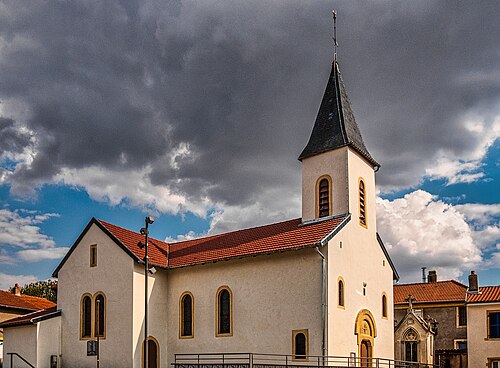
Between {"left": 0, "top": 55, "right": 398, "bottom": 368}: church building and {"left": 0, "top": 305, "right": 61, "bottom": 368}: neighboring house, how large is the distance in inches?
16.4

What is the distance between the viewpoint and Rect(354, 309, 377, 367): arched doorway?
2855cm

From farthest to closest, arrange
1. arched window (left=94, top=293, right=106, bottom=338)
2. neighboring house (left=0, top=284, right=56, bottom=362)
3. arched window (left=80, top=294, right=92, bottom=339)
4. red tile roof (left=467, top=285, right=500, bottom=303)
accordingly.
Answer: neighboring house (left=0, top=284, right=56, bottom=362)
red tile roof (left=467, top=285, right=500, bottom=303)
arched window (left=80, top=294, right=92, bottom=339)
arched window (left=94, top=293, right=106, bottom=338)

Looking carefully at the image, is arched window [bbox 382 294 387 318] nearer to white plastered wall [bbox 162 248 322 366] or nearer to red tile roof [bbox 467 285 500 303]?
white plastered wall [bbox 162 248 322 366]

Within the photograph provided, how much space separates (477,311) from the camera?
38938mm

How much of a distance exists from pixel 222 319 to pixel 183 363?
3.12 m

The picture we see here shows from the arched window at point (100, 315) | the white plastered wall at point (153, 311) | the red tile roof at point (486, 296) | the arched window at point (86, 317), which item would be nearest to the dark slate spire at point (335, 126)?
the white plastered wall at point (153, 311)

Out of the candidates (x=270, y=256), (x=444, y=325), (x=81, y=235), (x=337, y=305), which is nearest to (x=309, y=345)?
(x=337, y=305)

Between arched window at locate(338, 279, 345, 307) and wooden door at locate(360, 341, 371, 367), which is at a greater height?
arched window at locate(338, 279, 345, 307)

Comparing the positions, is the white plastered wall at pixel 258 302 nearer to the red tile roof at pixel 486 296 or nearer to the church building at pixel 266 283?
the church building at pixel 266 283

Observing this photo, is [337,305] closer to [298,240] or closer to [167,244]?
[298,240]

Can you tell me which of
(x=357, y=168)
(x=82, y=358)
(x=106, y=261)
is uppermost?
(x=357, y=168)

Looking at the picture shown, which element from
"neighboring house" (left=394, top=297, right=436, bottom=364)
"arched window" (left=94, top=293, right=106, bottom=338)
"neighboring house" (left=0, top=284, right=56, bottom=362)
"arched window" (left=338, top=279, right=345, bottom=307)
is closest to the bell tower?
"arched window" (left=338, top=279, right=345, bottom=307)

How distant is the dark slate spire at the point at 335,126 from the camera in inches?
1233

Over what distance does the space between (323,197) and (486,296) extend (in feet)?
52.7
